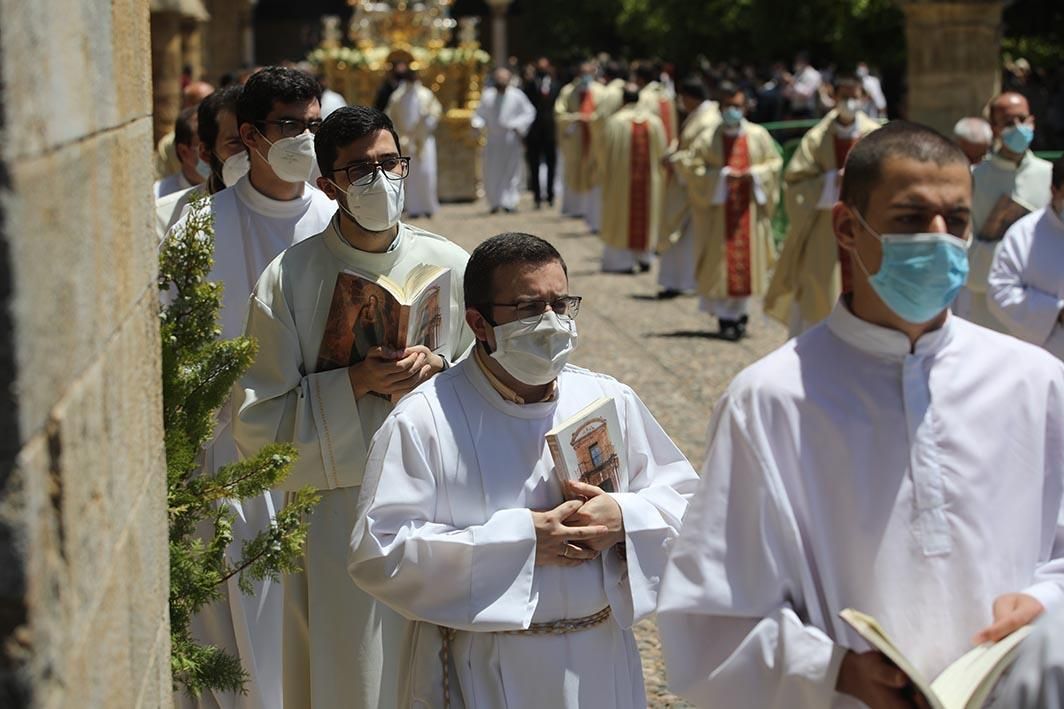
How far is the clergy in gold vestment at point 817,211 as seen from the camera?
1186 cm

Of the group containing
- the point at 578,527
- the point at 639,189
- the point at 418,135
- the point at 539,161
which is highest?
the point at 578,527

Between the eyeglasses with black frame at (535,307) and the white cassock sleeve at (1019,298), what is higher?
the eyeglasses with black frame at (535,307)

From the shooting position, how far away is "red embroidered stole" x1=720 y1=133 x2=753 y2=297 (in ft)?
45.6

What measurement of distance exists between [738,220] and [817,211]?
2102 millimetres

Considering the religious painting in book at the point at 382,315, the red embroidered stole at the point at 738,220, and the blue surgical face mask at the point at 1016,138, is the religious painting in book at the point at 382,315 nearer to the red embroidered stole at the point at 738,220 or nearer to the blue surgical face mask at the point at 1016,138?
the blue surgical face mask at the point at 1016,138

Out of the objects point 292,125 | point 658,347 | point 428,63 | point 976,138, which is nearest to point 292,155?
point 292,125

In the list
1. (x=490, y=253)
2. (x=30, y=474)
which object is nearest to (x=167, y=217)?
(x=490, y=253)

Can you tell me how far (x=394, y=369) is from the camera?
4250mm

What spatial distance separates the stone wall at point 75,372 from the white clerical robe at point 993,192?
22.6 ft

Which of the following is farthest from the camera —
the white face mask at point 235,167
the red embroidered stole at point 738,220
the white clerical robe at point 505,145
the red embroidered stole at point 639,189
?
the white clerical robe at point 505,145

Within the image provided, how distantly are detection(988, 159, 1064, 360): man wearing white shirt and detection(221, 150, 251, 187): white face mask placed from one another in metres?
3.31

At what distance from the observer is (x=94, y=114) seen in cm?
215

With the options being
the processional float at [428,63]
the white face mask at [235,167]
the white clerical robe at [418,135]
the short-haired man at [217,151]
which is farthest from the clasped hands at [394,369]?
the processional float at [428,63]

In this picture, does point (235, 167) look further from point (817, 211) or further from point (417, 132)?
point (417, 132)
